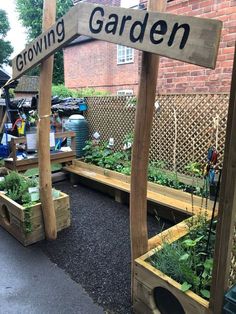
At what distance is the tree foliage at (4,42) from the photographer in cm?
2889

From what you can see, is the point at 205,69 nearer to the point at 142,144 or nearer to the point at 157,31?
the point at 142,144

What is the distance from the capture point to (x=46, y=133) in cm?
286

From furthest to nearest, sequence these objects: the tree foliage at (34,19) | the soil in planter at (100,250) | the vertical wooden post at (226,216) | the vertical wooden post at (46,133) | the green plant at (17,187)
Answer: the tree foliage at (34,19)
the green plant at (17,187)
the vertical wooden post at (46,133)
the soil in planter at (100,250)
the vertical wooden post at (226,216)

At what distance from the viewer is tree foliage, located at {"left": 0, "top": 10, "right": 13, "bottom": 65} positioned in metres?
28.9

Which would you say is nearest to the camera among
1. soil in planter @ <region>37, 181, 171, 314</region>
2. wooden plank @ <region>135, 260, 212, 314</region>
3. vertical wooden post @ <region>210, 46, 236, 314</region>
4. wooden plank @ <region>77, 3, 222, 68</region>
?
wooden plank @ <region>77, 3, 222, 68</region>

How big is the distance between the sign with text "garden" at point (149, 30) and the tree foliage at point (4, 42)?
30779 millimetres

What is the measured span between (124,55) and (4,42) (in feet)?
Answer: 66.7

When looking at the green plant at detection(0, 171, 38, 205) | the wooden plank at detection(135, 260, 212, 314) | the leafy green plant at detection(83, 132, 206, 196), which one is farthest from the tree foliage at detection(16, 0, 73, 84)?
the wooden plank at detection(135, 260, 212, 314)

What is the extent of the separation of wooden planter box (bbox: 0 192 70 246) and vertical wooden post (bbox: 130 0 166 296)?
4.53ft

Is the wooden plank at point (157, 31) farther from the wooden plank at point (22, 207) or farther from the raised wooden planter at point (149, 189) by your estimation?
the wooden plank at point (22, 207)

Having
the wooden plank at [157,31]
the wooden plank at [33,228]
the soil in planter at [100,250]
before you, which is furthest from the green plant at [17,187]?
the wooden plank at [157,31]

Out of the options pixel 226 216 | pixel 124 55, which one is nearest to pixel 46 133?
pixel 226 216

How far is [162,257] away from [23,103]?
18.7ft

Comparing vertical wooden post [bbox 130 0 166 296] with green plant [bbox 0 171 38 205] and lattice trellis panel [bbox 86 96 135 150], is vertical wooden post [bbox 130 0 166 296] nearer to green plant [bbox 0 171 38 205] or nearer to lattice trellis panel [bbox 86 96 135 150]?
green plant [bbox 0 171 38 205]
